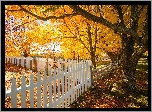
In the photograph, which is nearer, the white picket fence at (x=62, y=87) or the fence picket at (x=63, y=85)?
the white picket fence at (x=62, y=87)

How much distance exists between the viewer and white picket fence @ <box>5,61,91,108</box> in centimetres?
434

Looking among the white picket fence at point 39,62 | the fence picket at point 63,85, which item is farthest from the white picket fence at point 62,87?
the white picket fence at point 39,62

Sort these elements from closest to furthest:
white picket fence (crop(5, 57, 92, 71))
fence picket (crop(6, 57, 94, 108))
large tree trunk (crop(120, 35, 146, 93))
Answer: fence picket (crop(6, 57, 94, 108)) < large tree trunk (crop(120, 35, 146, 93)) < white picket fence (crop(5, 57, 92, 71))

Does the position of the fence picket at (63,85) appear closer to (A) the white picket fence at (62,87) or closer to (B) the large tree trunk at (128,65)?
(A) the white picket fence at (62,87)

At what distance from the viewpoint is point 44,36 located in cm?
1098

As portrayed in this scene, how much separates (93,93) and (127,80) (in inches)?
51.3

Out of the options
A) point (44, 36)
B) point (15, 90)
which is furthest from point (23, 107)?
point (44, 36)

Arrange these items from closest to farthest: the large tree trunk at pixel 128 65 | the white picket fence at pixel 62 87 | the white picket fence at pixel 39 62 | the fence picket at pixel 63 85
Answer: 1. the white picket fence at pixel 62 87
2. the fence picket at pixel 63 85
3. the large tree trunk at pixel 128 65
4. the white picket fence at pixel 39 62

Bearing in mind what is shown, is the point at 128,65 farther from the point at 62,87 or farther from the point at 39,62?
the point at 39,62

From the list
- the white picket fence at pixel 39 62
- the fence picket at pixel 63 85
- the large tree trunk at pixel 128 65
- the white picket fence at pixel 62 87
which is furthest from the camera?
the white picket fence at pixel 39 62

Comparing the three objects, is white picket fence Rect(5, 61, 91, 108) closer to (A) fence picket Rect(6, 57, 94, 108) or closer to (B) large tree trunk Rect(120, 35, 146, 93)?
(A) fence picket Rect(6, 57, 94, 108)

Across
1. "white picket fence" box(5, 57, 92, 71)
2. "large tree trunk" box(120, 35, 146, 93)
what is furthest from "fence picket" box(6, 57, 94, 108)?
"white picket fence" box(5, 57, 92, 71)

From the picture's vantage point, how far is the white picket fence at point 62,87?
4339 mm
